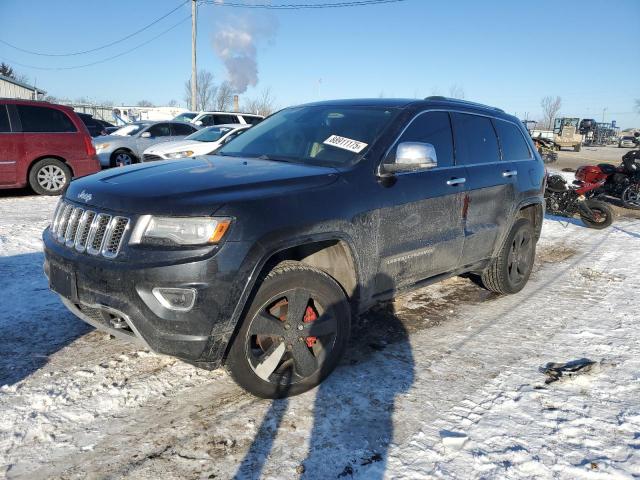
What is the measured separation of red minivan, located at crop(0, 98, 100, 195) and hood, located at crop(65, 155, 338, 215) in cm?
695

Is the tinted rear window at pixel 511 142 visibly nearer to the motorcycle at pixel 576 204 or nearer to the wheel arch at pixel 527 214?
the wheel arch at pixel 527 214

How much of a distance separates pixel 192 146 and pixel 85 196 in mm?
8267

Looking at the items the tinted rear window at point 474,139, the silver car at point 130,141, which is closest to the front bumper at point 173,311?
the tinted rear window at point 474,139

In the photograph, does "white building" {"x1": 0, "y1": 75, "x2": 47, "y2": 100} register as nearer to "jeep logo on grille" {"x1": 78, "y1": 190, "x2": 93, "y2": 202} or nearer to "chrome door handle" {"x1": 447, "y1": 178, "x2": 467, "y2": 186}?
"jeep logo on grille" {"x1": 78, "y1": 190, "x2": 93, "y2": 202}

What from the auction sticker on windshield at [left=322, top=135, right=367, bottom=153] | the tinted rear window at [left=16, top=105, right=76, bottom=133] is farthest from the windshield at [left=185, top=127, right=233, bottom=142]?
the auction sticker on windshield at [left=322, top=135, right=367, bottom=153]

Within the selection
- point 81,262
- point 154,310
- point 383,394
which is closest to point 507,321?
point 383,394

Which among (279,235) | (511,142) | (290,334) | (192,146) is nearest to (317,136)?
(279,235)

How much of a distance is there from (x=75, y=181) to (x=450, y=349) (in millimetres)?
2866

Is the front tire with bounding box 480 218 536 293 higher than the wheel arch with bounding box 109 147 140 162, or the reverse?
the wheel arch with bounding box 109 147 140 162

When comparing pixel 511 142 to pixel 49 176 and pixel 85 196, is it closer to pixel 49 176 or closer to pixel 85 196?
pixel 85 196

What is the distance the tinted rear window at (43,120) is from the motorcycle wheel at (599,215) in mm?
9822

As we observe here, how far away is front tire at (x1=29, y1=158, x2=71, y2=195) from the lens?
913 cm

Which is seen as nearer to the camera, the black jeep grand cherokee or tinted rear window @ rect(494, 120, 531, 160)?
the black jeep grand cherokee

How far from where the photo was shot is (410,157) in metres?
3.23
